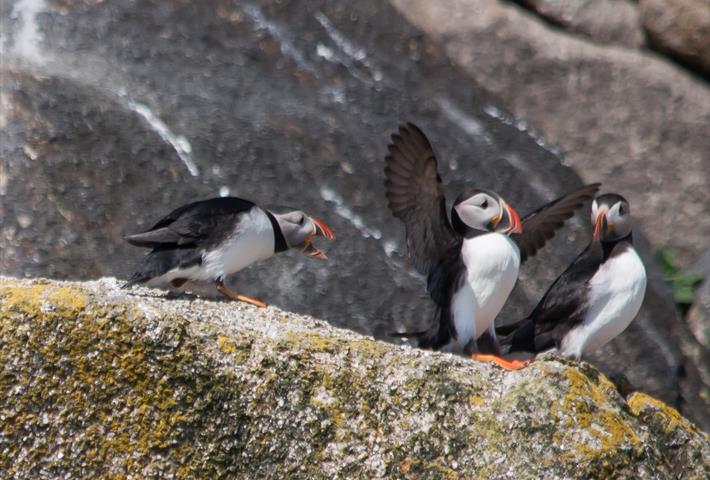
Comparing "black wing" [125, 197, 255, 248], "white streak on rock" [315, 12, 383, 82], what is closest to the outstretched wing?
"black wing" [125, 197, 255, 248]

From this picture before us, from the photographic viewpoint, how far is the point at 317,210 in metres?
8.30

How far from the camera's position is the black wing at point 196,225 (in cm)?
611

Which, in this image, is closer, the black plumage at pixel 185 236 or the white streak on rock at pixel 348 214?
the black plumage at pixel 185 236

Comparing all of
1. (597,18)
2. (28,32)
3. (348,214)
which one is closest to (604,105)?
(597,18)

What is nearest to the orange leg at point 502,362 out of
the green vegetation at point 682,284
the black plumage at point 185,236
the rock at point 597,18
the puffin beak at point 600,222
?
the puffin beak at point 600,222

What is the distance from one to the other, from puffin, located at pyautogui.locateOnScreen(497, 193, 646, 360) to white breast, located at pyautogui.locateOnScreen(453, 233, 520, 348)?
33 centimetres

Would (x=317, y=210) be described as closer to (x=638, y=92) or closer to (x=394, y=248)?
(x=394, y=248)

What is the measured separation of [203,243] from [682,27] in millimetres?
5818

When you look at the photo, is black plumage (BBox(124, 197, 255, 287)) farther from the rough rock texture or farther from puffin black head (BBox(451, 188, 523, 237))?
the rough rock texture

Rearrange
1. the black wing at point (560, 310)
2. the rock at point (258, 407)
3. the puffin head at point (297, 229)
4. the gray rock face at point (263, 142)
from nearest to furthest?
the rock at point (258, 407) → the black wing at point (560, 310) → the puffin head at point (297, 229) → the gray rock face at point (263, 142)

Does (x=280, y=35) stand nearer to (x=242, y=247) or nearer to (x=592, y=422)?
(x=242, y=247)

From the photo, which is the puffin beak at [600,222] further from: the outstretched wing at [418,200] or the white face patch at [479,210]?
the outstretched wing at [418,200]

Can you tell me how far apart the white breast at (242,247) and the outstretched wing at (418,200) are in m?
0.60

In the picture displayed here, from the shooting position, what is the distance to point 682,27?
1077 cm
